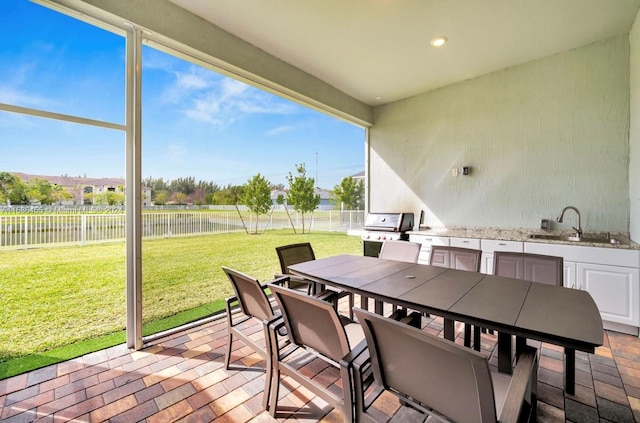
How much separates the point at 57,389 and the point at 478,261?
10.8 ft

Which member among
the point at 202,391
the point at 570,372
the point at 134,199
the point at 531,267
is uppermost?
the point at 134,199

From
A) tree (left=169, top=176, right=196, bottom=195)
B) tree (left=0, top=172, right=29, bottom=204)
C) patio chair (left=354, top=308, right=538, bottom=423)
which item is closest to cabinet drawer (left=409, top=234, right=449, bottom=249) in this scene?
patio chair (left=354, top=308, right=538, bottom=423)

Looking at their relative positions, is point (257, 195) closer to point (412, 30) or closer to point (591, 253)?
point (412, 30)

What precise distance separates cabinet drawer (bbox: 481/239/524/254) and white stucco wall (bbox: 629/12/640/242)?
929mm

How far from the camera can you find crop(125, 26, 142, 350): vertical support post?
2.33 meters

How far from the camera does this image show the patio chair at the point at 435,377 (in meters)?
0.85

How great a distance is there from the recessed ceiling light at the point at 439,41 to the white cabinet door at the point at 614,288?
2699 millimetres

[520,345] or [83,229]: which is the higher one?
[83,229]

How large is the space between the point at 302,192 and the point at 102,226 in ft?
8.57

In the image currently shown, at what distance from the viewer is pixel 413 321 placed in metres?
1.57

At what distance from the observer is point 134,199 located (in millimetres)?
2359

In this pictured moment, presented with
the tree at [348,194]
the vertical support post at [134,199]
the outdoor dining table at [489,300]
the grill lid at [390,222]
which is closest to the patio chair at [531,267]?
the outdoor dining table at [489,300]

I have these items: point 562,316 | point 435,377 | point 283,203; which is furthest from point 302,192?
point 435,377

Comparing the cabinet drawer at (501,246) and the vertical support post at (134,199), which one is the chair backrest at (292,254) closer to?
the vertical support post at (134,199)
